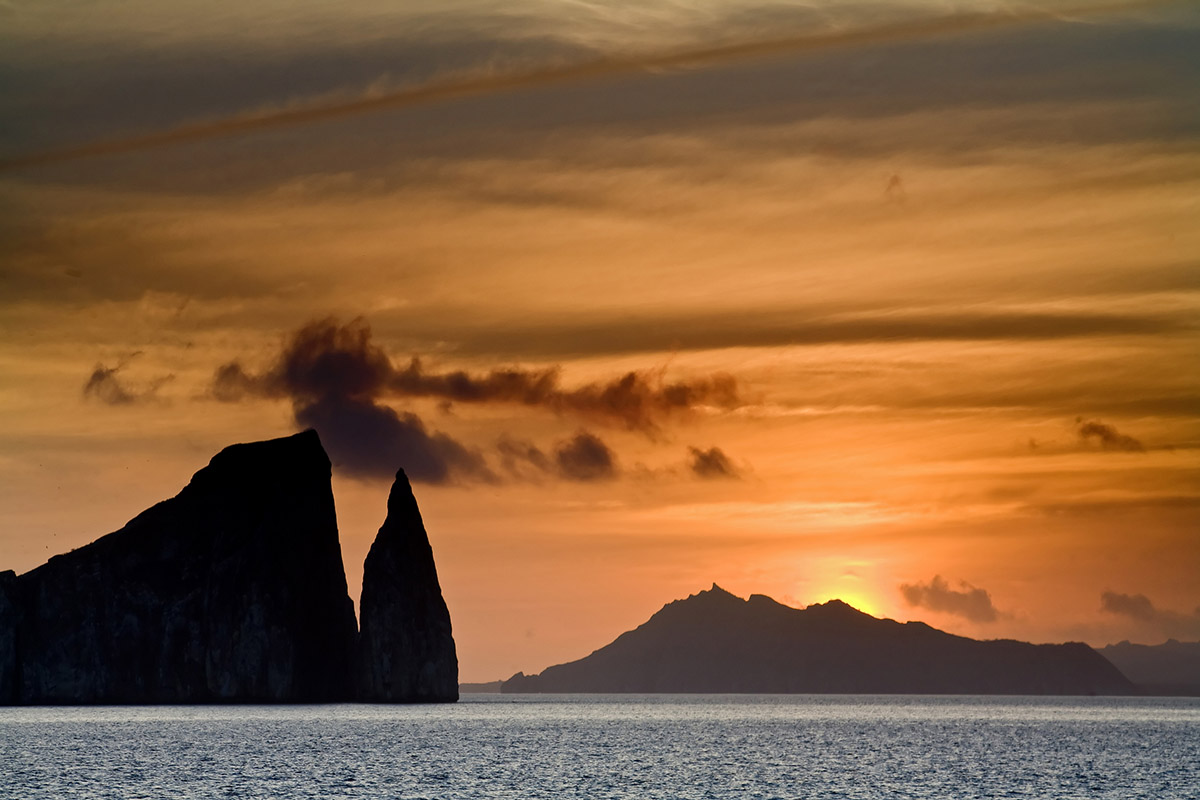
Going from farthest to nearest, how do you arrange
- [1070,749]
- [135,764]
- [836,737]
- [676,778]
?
[836,737], [1070,749], [135,764], [676,778]

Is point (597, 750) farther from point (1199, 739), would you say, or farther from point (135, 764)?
point (1199, 739)

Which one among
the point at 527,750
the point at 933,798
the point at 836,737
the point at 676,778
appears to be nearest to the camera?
the point at 933,798

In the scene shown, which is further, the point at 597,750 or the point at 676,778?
the point at 597,750

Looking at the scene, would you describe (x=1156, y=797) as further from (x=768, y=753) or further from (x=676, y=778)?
(x=768, y=753)

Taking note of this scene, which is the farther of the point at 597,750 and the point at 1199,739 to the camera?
the point at 1199,739

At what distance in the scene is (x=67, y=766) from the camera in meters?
116

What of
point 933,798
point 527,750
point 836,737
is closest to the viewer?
point 933,798

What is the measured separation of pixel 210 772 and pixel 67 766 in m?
13.1

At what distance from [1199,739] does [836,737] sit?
54.9 m

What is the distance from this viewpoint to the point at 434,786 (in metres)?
101

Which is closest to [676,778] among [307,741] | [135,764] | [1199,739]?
[135,764]

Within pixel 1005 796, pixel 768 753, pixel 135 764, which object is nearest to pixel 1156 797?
pixel 1005 796

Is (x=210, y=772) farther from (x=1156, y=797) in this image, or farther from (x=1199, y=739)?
(x=1199, y=739)

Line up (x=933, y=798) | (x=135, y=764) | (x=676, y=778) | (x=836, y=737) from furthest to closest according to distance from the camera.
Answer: (x=836, y=737) → (x=135, y=764) → (x=676, y=778) → (x=933, y=798)
